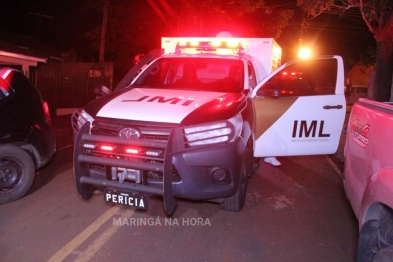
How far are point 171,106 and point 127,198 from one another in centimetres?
113

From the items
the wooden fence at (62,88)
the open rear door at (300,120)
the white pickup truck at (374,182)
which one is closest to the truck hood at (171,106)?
the open rear door at (300,120)

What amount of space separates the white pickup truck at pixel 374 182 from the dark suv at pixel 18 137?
4.27 metres

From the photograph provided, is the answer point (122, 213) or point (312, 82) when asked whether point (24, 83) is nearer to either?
point (122, 213)

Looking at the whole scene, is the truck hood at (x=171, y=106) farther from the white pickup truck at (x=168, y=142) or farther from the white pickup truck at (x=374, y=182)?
the white pickup truck at (x=374, y=182)

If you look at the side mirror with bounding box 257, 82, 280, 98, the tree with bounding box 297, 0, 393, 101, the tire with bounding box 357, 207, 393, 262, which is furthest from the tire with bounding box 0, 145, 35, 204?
the tree with bounding box 297, 0, 393, 101

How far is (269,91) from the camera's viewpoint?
618 centimetres

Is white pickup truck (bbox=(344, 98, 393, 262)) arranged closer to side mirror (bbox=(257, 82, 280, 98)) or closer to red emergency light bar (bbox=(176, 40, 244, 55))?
side mirror (bbox=(257, 82, 280, 98))

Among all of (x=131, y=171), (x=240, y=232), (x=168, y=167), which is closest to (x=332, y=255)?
(x=240, y=232)

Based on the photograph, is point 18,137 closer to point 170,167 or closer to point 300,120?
point 170,167

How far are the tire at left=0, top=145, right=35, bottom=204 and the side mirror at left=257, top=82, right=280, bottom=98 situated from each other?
3454mm

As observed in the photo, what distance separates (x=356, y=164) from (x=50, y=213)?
144 inches

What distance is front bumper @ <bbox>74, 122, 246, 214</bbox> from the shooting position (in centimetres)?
429

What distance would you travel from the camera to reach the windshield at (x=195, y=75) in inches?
243

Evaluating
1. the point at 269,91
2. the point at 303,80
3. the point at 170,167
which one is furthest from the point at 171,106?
the point at 303,80
